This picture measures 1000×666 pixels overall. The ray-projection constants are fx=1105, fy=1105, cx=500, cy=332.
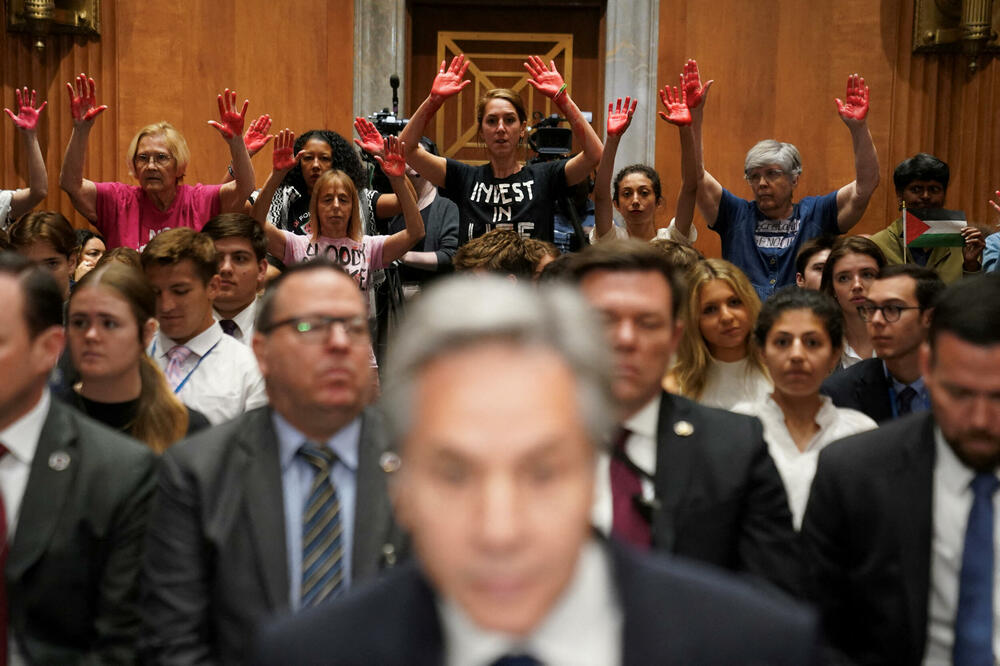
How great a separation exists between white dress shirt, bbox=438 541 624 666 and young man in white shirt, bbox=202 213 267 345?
3055 mm

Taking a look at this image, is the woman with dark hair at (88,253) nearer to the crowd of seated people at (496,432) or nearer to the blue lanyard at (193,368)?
the crowd of seated people at (496,432)

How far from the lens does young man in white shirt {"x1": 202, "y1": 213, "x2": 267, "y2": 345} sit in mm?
3967

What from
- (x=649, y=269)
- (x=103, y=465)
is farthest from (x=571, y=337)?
(x=103, y=465)

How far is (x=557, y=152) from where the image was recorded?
17.8 ft

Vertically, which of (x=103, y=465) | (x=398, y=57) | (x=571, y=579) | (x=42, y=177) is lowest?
(x=103, y=465)

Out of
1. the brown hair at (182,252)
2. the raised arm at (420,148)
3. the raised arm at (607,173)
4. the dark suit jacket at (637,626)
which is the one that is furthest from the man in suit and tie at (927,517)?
the raised arm at (420,148)

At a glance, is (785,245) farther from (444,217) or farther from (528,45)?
(528,45)

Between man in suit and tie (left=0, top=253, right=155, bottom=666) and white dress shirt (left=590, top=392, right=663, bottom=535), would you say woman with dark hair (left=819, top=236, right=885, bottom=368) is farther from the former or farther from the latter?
man in suit and tie (left=0, top=253, right=155, bottom=666)

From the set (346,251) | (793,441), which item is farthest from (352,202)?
(793,441)

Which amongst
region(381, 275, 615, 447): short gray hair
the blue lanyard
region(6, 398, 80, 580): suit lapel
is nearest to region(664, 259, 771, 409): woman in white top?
the blue lanyard

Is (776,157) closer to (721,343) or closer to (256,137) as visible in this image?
(721,343)

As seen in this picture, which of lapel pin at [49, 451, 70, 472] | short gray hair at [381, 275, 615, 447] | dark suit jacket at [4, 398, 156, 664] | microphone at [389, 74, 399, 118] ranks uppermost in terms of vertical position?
microphone at [389, 74, 399, 118]

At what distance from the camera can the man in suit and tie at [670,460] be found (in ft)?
6.47

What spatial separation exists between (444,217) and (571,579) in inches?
169
